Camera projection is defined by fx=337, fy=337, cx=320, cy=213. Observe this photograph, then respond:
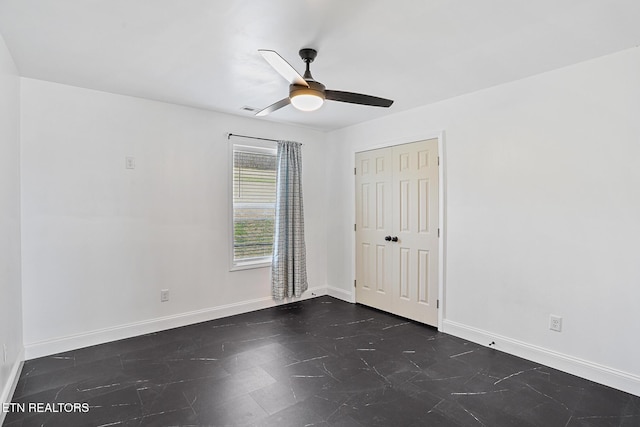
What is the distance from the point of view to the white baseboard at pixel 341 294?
4.73 m

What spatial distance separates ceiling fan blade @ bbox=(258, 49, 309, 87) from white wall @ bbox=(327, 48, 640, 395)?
2049 millimetres

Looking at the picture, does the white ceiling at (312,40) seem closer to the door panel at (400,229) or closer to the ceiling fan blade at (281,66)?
the ceiling fan blade at (281,66)

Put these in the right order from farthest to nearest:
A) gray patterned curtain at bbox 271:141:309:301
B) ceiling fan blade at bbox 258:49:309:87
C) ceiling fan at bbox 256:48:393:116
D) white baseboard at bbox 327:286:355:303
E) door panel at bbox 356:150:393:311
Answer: white baseboard at bbox 327:286:355:303
gray patterned curtain at bbox 271:141:309:301
door panel at bbox 356:150:393:311
ceiling fan at bbox 256:48:393:116
ceiling fan blade at bbox 258:49:309:87

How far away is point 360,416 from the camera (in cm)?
217

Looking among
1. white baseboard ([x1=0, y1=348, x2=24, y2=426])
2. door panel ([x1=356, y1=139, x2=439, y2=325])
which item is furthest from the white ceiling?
white baseboard ([x1=0, y1=348, x2=24, y2=426])

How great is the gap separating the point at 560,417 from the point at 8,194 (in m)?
4.11

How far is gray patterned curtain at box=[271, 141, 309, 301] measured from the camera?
442 centimetres

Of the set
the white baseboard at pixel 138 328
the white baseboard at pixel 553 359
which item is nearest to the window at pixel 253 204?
the white baseboard at pixel 138 328

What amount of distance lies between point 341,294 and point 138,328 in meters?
2.59

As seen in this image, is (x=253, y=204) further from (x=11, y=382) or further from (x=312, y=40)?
(x=11, y=382)

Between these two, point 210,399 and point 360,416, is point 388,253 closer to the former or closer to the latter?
point 360,416

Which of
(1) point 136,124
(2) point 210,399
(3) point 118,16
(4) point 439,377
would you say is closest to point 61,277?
(1) point 136,124

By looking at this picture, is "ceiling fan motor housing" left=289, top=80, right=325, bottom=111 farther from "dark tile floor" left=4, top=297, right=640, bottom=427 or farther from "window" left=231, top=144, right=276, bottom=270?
"window" left=231, top=144, right=276, bottom=270

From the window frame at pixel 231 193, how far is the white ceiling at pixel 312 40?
1020mm
